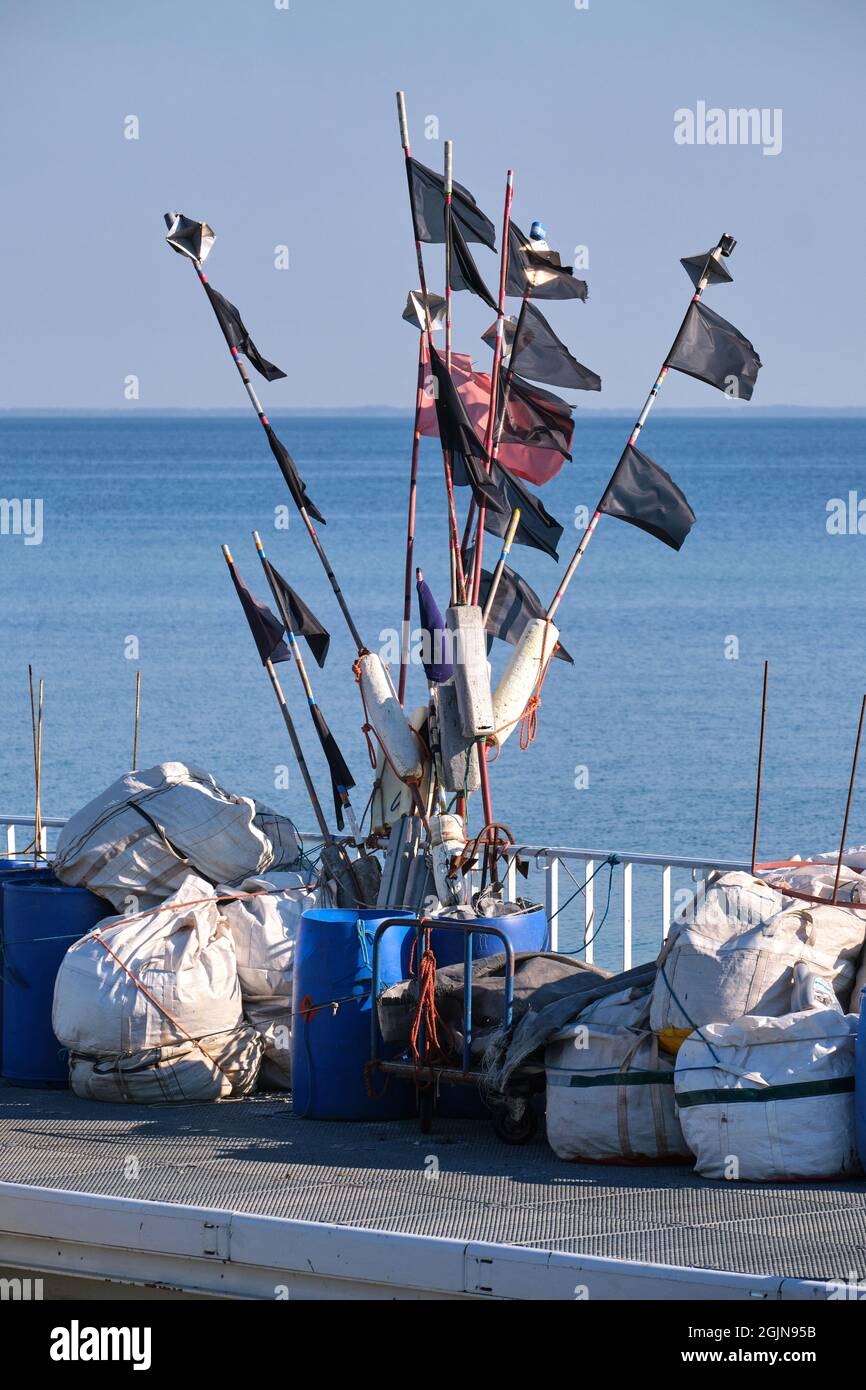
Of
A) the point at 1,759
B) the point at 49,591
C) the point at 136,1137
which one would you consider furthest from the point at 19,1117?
the point at 49,591

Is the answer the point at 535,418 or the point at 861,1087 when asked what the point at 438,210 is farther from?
the point at 861,1087

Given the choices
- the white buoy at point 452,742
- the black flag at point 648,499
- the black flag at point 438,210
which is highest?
the black flag at point 438,210

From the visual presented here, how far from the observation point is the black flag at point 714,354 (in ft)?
27.9

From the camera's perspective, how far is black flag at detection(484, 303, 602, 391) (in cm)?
894

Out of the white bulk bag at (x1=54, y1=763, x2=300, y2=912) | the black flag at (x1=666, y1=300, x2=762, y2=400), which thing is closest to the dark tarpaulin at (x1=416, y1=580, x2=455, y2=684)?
the white bulk bag at (x1=54, y1=763, x2=300, y2=912)

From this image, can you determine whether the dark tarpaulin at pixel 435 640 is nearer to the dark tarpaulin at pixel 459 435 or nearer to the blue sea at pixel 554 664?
the dark tarpaulin at pixel 459 435

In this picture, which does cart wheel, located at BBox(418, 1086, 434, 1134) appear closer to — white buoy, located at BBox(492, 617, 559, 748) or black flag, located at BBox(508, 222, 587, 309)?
white buoy, located at BBox(492, 617, 559, 748)

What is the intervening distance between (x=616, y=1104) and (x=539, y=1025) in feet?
1.33

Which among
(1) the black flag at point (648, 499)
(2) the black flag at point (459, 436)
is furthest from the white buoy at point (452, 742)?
(1) the black flag at point (648, 499)

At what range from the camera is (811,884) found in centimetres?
754

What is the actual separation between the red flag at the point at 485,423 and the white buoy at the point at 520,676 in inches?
52.3

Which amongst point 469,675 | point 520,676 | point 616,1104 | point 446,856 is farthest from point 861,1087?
point 520,676

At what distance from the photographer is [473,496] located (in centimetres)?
829
